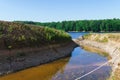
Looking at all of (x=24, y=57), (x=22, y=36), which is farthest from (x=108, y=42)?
(x=24, y=57)

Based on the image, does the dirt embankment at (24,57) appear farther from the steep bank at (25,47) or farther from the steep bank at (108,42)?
the steep bank at (108,42)

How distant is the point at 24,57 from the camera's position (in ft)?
122

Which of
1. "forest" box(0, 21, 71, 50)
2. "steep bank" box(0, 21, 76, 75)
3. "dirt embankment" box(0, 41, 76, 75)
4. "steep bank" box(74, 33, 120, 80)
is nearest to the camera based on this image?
"dirt embankment" box(0, 41, 76, 75)

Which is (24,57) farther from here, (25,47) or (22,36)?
(22,36)

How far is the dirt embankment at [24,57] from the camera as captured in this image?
111ft

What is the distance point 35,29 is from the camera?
47.0 m

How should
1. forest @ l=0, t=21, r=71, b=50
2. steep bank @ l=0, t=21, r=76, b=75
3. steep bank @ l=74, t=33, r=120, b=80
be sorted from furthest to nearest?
steep bank @ l=74, t=33, r=120, b=80 → forest @ l=0, t=21, r=71, b=50 → steep bank @ l=0, t=21, r=76, b=75

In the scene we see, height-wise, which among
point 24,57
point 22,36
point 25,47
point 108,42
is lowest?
point 108,42

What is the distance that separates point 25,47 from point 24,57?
2.61 m

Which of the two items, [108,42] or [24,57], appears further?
[108,42]

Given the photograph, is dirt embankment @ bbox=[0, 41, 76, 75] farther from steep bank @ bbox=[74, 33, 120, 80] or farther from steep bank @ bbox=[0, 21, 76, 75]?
steep bank @ bbox=[74, 33, 120, 80]

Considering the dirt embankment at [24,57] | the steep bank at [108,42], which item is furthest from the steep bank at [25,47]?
the steep bank at [108,42]

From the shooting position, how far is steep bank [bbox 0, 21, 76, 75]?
1375 inches

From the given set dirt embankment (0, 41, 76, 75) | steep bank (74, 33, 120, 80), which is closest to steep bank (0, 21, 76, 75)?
dirt embankment (0, 41, 76, 75)
